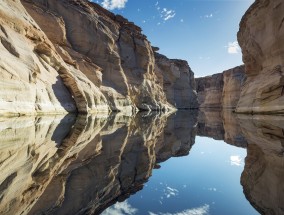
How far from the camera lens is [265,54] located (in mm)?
28734

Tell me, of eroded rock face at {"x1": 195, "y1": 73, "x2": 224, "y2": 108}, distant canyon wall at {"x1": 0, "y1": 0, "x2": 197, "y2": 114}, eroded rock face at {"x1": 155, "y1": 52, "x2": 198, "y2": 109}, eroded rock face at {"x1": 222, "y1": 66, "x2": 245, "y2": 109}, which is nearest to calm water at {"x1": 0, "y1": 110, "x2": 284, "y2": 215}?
distant canyon wall at {"x1": 0, "y1": 0, "x2": 197, "y2": 114}

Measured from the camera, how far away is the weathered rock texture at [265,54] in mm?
23250

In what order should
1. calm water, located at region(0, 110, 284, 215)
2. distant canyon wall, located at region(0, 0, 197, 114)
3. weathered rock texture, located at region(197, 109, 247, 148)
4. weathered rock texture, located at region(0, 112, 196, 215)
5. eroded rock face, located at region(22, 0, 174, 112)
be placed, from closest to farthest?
1. weathered rock texture, located at region(0, 112, 196, 215)
2. calm water, located at region(0, 110, 284, 215)
3. weathered rock texture, located at region(197, 109, 247, 148)
4. distant canyon wall, located at region(0, 0, 197, 114)
5. eroded rock face, located at region(22, 0, 174, 112)

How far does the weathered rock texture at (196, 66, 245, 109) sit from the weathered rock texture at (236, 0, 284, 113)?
47350 mm

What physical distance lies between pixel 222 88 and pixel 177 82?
1278 inches

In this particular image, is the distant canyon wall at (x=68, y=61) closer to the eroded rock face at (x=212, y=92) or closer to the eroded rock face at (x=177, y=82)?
the eroded rock face at (x=177, y=82)

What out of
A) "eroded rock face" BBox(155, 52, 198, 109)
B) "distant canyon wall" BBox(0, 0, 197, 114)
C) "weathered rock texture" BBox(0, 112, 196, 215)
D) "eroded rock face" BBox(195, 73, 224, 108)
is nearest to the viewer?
"weathered rock texture" BBox(0, 112, 196, 215)

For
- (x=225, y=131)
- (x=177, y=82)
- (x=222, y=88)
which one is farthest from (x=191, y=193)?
(x=222, y=88)

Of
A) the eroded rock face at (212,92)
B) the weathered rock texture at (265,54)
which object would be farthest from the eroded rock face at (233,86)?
the weathered rock texture at (265,54)

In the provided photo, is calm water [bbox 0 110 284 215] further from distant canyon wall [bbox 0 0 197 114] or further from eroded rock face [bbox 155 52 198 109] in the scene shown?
eroded rock face [bbox 155 52 198 109]

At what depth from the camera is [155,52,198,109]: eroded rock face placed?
3181 inches

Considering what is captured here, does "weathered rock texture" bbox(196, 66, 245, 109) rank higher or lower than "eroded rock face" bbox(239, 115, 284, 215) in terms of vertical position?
higher

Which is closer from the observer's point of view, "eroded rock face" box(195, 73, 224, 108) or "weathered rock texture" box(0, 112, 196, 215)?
"weathered rock texture" box(0, 112, 196, 215)

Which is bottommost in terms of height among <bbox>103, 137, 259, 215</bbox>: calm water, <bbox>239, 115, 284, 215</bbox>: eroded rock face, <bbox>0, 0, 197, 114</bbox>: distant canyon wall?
<bbox>103, 137, 259, 215</bbox>: calm water
